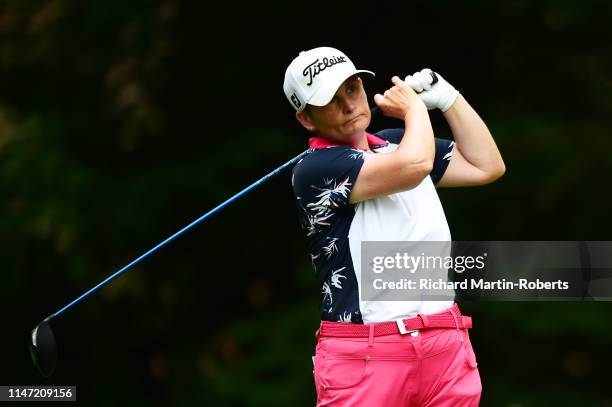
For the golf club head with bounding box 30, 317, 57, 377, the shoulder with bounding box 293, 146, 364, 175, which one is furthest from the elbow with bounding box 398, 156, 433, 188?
the golf club head with bounding box 30, 317, 57, 377

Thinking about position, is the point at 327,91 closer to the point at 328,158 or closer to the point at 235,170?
the point at 328,158

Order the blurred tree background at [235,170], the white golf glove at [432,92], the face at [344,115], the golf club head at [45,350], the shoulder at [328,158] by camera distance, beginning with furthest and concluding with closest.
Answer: the blurred tree background at [235,170], the golf club head at [45,350], the white golf glove at [432,92], the face at [344,115], the shoulder at [328,158]

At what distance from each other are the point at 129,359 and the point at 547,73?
11.0 feet

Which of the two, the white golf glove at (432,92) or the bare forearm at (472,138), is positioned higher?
the white golf glove at (432,92)

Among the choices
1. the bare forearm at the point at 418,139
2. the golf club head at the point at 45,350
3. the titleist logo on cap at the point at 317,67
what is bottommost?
the golf club head at the point at 45,350

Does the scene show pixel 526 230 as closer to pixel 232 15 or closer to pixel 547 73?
pixel 547 73

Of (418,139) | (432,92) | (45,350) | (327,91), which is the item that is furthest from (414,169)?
(45,350)

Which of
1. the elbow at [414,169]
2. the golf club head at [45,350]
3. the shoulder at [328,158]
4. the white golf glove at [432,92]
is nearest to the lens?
the elbow at [414,169]

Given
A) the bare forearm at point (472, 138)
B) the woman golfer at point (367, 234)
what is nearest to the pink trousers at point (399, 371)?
the woman golfer at point (367, 234)

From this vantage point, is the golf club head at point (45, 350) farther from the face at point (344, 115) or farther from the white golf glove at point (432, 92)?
the white golf glove at point (432, 92)

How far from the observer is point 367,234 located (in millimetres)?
3936

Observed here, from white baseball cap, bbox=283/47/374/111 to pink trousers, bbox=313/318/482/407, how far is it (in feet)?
2.30

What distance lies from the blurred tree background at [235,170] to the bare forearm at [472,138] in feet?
11.7

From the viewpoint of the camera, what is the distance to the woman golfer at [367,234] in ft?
12.8
